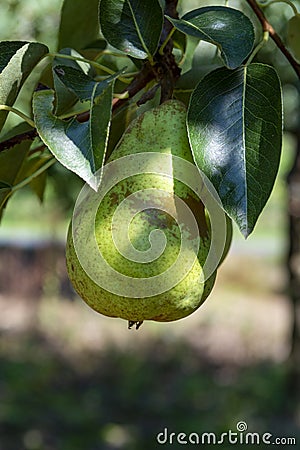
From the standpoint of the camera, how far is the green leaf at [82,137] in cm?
48

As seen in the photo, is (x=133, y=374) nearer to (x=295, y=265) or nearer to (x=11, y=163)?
(x=295, y=265)

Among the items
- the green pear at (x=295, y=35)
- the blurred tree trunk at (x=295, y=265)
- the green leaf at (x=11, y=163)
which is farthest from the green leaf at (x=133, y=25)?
the blurred tree trunk at (x=295, y=265)

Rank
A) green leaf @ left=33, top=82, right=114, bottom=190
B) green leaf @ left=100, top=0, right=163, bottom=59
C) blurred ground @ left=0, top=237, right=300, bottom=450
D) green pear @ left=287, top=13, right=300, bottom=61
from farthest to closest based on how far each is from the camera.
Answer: blurred ground @ left=0, top=237, right=300, bottom=450, green pear @ left=287, top=13, right=300, bottom=61, green leaf @ left=100, top=0, right=163, bottom=59, green leaf @ left=33, top=82, right=114, bottom=190

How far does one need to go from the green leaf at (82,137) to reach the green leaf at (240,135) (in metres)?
0.07

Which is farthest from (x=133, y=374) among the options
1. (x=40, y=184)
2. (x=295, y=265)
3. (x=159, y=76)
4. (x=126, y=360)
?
(x=159, y=76)

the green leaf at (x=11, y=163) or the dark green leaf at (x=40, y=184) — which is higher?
the green leaf at (x=11, y=163)

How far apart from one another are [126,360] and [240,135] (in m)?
3.67

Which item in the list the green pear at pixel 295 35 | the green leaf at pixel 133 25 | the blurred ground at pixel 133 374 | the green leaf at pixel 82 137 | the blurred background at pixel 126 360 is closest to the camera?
the green leaf at pixel 82 137

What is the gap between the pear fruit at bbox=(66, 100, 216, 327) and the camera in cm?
53

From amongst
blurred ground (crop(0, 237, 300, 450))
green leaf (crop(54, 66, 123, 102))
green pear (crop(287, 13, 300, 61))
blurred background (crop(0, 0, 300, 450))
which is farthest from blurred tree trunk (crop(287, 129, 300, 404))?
green leaf (crop(54, 66, 123, 102))

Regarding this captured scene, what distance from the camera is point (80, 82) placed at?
1.83 ft

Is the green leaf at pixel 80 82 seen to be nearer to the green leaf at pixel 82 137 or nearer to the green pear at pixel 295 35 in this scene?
the green leaf at pixel 82 137

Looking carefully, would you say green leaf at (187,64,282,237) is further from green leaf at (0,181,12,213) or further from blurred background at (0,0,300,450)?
blurred background at (0,0,300,450)

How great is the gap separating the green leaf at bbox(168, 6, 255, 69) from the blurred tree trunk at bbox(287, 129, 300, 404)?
261 centimetres
